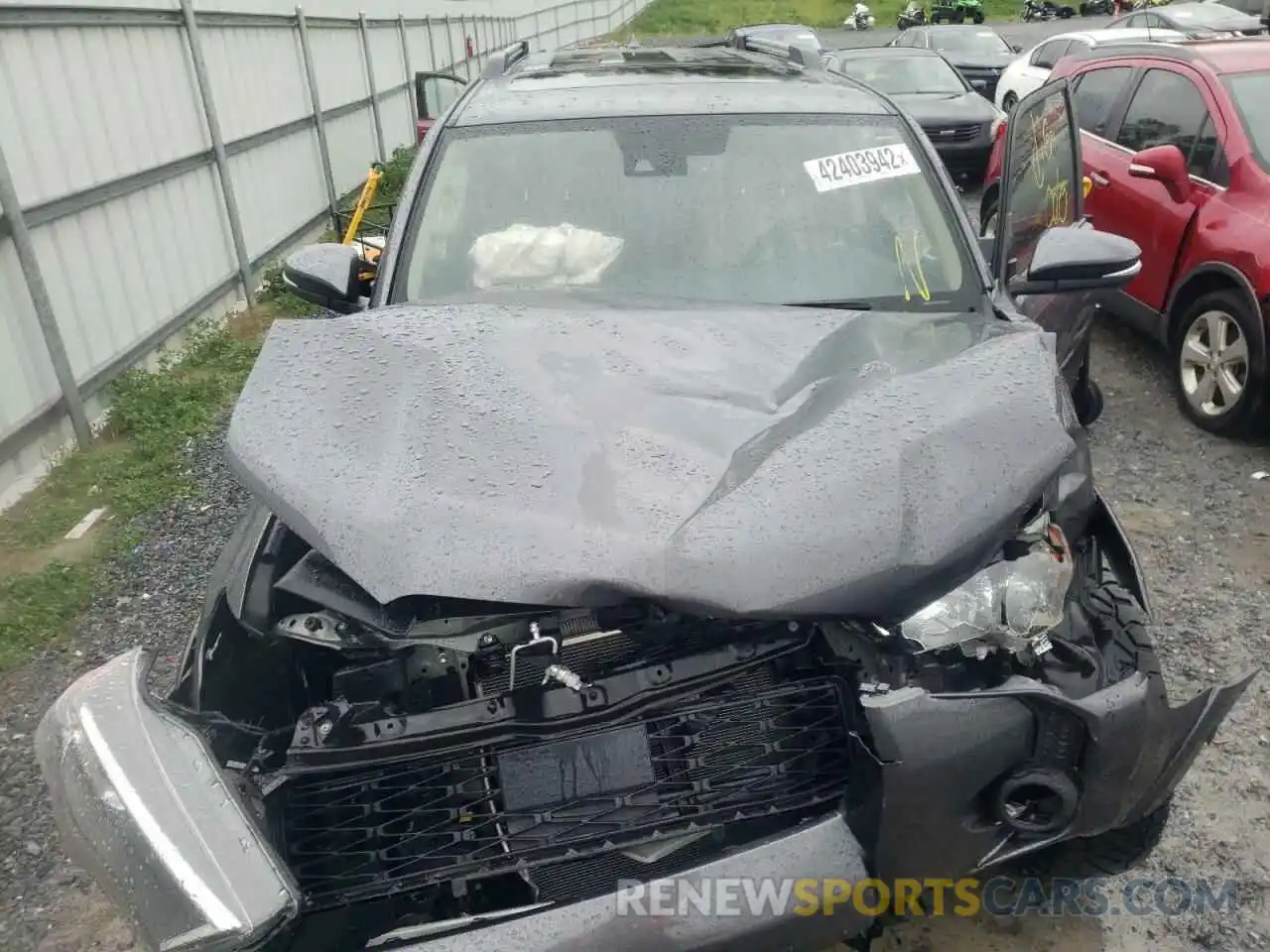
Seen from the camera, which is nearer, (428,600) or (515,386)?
(428,600)

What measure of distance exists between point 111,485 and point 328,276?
2520 mm

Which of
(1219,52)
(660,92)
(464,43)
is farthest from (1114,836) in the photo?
(464,43)

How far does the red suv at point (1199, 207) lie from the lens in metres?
4.73

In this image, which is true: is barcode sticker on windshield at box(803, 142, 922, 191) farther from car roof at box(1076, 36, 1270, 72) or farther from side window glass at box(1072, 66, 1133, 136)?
side window glass at box(1072, 66, 1133, 136)

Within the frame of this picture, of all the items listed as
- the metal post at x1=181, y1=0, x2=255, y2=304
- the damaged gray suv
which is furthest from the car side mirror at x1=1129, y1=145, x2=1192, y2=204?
the metal post at x1=181, y1=0, x2=255, y2=304

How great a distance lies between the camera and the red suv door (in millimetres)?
5199

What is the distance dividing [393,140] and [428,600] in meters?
13.9

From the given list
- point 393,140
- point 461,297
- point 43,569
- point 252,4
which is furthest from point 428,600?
point 393,140

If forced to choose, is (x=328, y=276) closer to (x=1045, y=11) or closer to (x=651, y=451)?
(x=651, y=451)

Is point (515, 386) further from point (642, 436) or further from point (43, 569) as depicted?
point (43, 569)

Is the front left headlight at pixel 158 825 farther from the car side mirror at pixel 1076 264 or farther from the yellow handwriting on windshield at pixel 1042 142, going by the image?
the yellow handwriting on windshield at pixel 1042 142

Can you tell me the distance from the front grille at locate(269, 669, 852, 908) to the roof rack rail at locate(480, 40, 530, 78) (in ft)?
9.83

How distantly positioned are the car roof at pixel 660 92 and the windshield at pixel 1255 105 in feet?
8.19

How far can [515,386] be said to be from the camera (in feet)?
7.41
